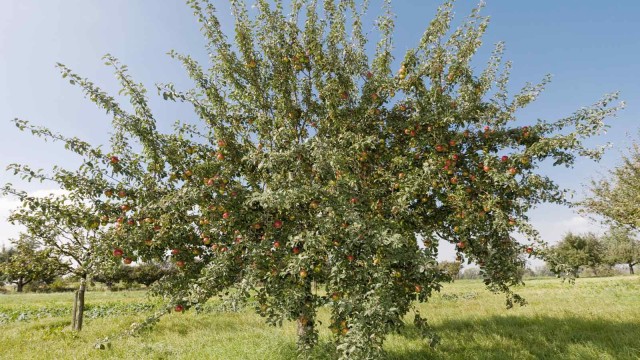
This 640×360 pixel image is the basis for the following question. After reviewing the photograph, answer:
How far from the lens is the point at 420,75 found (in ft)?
25.4

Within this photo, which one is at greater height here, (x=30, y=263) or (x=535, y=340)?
(x=30, y=263)

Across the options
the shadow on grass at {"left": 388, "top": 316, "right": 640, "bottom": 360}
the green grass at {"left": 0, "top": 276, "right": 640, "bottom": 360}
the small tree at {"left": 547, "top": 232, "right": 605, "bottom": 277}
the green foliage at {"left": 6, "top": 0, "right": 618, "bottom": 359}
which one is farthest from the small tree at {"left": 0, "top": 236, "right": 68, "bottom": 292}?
the small tree at {"left": 547, "top": 232, "right": 605, "bottom": 277}

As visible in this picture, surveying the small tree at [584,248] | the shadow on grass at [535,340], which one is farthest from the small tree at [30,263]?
the small tree at [584,248]

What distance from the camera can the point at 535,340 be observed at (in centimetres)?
1035

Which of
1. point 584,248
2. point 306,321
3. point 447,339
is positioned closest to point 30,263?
point 306,321

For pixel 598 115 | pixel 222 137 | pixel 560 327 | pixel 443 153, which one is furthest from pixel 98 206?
pixel 560 327

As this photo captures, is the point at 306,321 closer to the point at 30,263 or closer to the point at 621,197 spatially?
the point at 30,263

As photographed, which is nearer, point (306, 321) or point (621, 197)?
point (306, 321)

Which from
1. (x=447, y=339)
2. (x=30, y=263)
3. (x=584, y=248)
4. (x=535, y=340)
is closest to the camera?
(x=535, y=340)

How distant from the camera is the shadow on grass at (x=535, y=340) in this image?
29.5 feet

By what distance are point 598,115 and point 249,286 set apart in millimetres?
6749

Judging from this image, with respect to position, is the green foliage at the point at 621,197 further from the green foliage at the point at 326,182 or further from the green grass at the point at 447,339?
the green foliage at the point at 326,182

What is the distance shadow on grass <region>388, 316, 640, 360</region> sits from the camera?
899 centimetres

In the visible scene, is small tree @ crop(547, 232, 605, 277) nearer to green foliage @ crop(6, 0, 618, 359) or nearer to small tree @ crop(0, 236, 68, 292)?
green foliage @ crop(6, 0, 618, 359)
